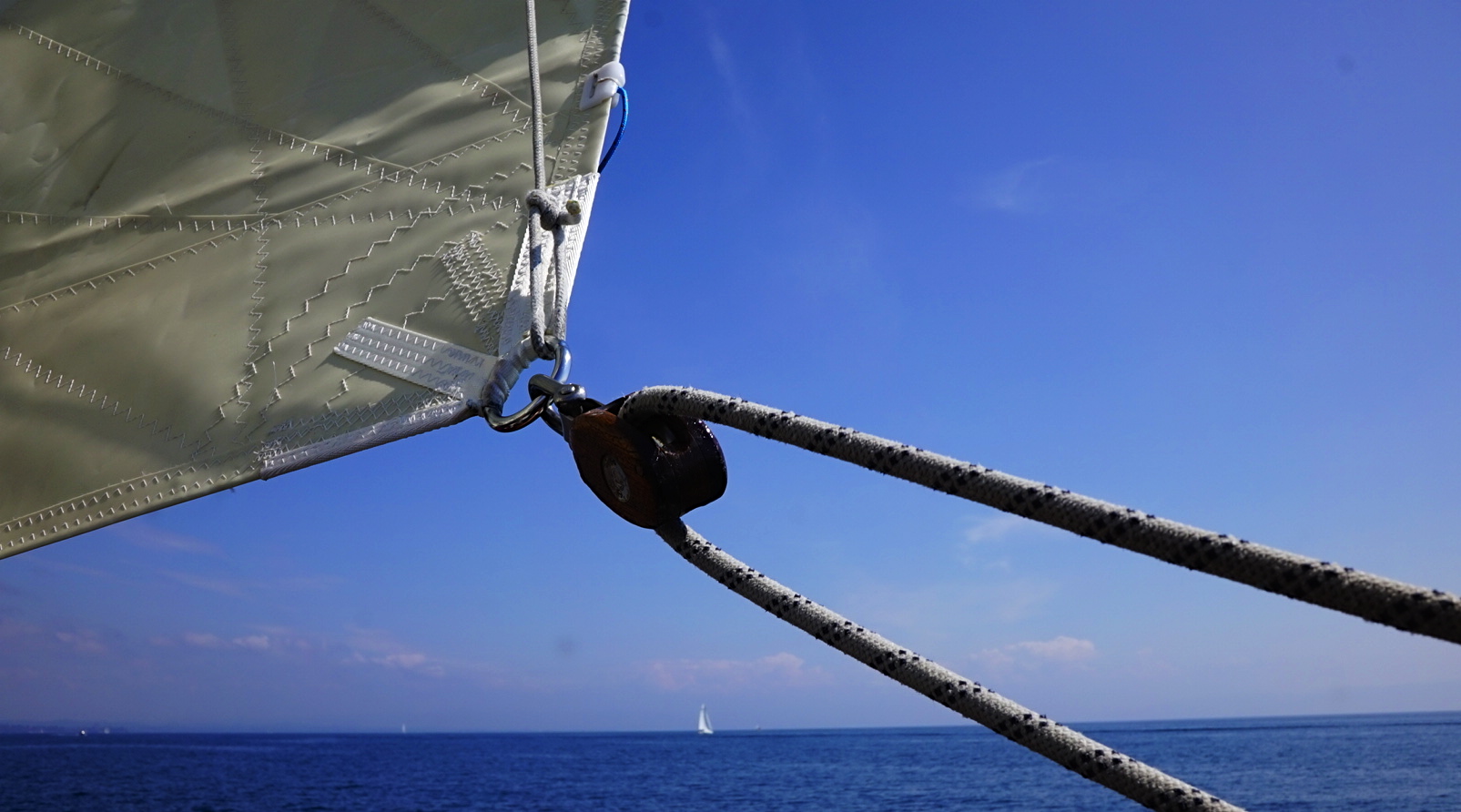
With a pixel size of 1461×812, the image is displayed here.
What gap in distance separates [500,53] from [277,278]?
0.70m

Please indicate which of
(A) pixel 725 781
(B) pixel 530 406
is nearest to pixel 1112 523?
(B) pixel 530 406

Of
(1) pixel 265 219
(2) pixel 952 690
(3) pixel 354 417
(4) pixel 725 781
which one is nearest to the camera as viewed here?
(2) pixel 952 690

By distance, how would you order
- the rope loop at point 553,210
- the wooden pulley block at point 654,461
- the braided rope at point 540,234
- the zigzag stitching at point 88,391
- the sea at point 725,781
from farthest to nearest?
the sea at point 725,781
the zigzag stitching at point 88,391
the rope loop at point 553,210
the braided rope at point 540,234
the wooden pulley block at point 654,461

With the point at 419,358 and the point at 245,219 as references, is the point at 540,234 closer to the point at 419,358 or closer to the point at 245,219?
the point at 419,358

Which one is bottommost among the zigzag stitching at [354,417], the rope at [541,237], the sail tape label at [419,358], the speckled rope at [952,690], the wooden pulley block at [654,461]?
the speckled rope at [952,690]

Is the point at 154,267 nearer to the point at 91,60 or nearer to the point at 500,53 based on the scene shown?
the point at 91,60

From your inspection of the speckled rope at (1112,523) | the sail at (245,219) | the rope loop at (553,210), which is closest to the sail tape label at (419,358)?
the sail at (245,219)

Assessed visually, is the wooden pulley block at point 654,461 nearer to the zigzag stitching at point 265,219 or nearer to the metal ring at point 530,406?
the metal ring at point 530,406

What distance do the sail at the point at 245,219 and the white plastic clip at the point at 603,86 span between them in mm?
26

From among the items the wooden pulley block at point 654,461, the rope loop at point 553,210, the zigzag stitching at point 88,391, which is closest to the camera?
Answer: the wooden pulley block at point 654,461

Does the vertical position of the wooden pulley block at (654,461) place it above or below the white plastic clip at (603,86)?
below

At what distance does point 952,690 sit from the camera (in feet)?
3.59

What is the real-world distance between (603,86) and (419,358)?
705 millimetres

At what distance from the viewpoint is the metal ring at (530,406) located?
144 cm
